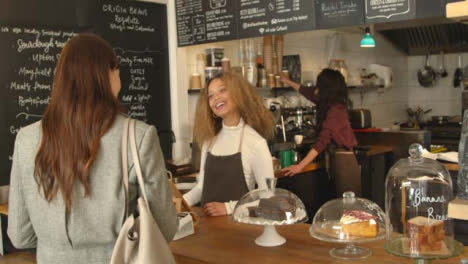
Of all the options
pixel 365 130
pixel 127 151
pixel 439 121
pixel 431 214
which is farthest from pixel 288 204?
pixel 439 121

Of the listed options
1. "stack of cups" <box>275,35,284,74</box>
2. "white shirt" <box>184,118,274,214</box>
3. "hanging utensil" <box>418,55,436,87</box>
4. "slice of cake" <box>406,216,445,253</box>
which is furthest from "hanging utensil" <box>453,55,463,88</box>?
"slice of cake" <box>406,216,445,253</box>

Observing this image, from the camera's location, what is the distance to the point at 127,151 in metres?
1.54

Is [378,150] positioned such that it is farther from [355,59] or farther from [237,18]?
[237,18]

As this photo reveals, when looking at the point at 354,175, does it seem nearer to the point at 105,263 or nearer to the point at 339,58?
the point at 339,58

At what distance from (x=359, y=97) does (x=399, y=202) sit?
5105 millimetres

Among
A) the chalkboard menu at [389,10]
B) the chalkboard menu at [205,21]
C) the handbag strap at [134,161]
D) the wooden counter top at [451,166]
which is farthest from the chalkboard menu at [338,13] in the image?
the handbag strap at [134,161]

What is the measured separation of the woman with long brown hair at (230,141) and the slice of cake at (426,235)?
122cm

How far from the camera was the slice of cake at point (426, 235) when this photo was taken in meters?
1.46

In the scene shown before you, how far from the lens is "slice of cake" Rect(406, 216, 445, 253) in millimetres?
1457

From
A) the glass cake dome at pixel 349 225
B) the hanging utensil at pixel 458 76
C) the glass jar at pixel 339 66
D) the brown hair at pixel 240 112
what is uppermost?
the glass jar at pixel 339 66

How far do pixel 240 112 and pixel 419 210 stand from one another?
1436 mm

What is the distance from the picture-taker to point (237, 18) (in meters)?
3.99

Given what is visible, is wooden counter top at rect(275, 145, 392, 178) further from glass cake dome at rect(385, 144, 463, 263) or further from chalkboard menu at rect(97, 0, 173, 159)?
glass cake dome at rect(385, 144, 463, 263)

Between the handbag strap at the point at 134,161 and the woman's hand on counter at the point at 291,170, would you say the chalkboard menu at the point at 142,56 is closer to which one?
the woman's hand on counter at the point at 291,170
